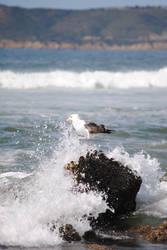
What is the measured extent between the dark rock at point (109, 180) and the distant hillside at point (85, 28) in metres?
133

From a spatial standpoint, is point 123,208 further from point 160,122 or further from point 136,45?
point 136,45

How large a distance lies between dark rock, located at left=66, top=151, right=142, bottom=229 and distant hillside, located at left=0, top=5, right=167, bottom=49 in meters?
133

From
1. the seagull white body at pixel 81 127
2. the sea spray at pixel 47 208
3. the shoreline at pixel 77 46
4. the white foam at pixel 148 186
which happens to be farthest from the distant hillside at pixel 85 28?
the sea spray at pixel 47 208

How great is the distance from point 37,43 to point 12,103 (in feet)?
419

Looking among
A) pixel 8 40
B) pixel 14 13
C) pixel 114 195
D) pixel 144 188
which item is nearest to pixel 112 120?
pixel 144 188

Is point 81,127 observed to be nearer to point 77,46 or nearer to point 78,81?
point 78,81

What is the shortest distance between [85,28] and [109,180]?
154m

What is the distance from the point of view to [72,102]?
18484mm

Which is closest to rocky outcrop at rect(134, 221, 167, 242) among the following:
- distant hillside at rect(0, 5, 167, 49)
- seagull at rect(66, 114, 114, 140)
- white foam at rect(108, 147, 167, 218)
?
white foam at rect(108, 147, 167, 218)

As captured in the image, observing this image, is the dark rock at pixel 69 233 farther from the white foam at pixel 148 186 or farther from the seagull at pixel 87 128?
the seagull at pixel 87 128

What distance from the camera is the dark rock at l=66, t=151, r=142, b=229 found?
6.41 meters

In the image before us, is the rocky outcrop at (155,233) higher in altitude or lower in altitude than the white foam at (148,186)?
lower

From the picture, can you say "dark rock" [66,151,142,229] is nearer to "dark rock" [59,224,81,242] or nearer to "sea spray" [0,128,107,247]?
"sea spray" [0,128,107,247]

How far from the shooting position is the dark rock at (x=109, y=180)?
6414mm
